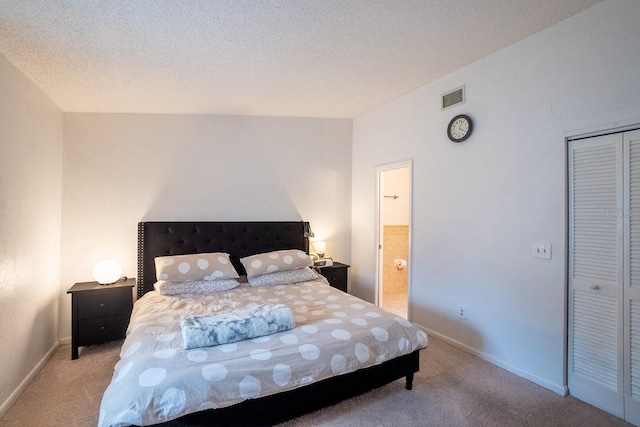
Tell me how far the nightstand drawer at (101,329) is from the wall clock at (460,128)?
11.8 ft

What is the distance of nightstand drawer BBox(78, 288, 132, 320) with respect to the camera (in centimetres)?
278

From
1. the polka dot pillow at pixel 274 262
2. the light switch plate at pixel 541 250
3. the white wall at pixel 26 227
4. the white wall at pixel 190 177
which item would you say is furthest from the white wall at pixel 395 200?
the white wall at pixel 26 227

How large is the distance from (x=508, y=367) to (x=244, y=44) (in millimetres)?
3268

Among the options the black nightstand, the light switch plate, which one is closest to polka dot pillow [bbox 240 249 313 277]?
the black nightstand

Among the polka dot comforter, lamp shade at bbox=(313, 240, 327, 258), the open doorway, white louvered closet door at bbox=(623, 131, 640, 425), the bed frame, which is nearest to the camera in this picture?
the polka dot comforter

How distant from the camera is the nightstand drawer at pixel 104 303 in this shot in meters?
2.78

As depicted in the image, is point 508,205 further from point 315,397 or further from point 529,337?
point 315,397

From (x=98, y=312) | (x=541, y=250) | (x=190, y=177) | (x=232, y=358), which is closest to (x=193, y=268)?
(x=98, y=312)

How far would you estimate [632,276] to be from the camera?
1870 mm

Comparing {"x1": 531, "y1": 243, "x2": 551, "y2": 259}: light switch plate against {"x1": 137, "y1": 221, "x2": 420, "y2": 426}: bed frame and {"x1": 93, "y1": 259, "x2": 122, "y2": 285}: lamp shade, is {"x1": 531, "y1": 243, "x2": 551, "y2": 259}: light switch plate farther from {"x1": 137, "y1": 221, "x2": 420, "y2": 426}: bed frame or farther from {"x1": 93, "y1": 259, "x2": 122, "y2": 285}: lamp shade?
{"x1": 93, "y1": 259, "x2": 122, "y2": 285}: lamp shade

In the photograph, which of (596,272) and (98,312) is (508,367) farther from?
(98,312)

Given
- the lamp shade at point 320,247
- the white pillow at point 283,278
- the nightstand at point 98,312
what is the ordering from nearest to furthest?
the nightstand at point 98,312, the white pillow at point 283,278, the lamp shade at point 320,247

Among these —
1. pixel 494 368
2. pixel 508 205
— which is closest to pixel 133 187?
pixel 508 205

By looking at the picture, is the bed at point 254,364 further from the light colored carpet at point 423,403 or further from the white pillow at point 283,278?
the white pillow at point 283,278
